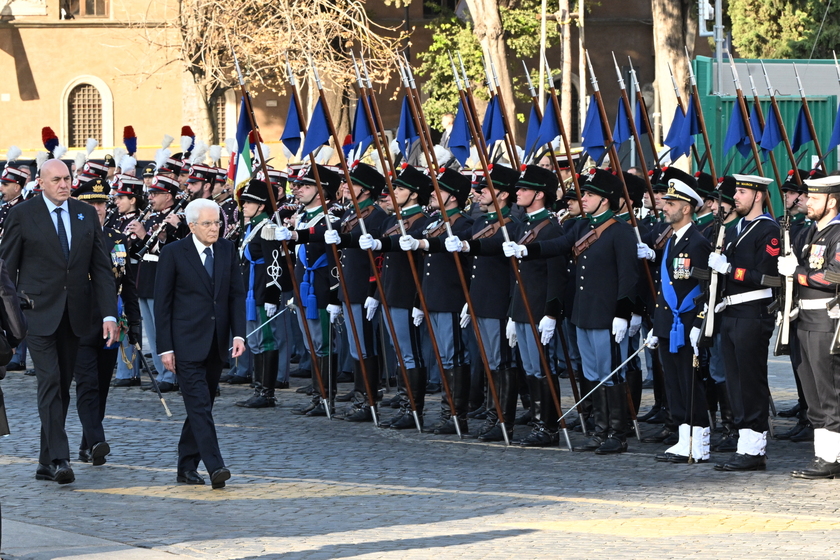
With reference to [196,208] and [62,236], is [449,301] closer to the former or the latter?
[196,208]

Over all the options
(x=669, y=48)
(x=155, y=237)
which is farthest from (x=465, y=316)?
(x=669, y=48)

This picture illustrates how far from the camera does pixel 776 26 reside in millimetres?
30906

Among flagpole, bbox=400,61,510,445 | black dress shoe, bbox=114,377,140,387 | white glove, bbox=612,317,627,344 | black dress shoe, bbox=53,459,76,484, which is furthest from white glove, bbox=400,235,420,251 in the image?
black dress shoe, bbox=114,377,140,387

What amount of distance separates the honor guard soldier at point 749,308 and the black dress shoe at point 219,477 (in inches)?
122

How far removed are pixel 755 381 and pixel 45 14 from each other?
34569mm

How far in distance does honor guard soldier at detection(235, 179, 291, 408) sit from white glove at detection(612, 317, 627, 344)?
11.4 feet

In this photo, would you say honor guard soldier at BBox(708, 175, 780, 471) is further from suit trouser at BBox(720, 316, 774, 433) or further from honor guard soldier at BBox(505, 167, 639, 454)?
honor guard soldier at BBox(505, 167, 639, 454)

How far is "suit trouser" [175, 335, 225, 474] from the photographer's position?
8367mm

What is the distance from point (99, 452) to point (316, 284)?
11.0ft

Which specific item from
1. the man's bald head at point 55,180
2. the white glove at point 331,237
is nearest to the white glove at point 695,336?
the white glove at point 331,237

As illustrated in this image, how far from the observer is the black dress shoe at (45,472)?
8.55 m

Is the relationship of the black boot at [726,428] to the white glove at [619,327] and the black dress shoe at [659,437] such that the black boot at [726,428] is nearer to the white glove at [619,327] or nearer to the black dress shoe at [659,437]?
the black dress shoe at [659,437]

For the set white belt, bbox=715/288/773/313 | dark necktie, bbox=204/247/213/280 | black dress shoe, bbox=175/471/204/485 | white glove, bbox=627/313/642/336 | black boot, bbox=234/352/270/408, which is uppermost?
dark necktie, bbox=204/247/213/280

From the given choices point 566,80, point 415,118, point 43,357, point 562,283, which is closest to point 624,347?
point 562,283
